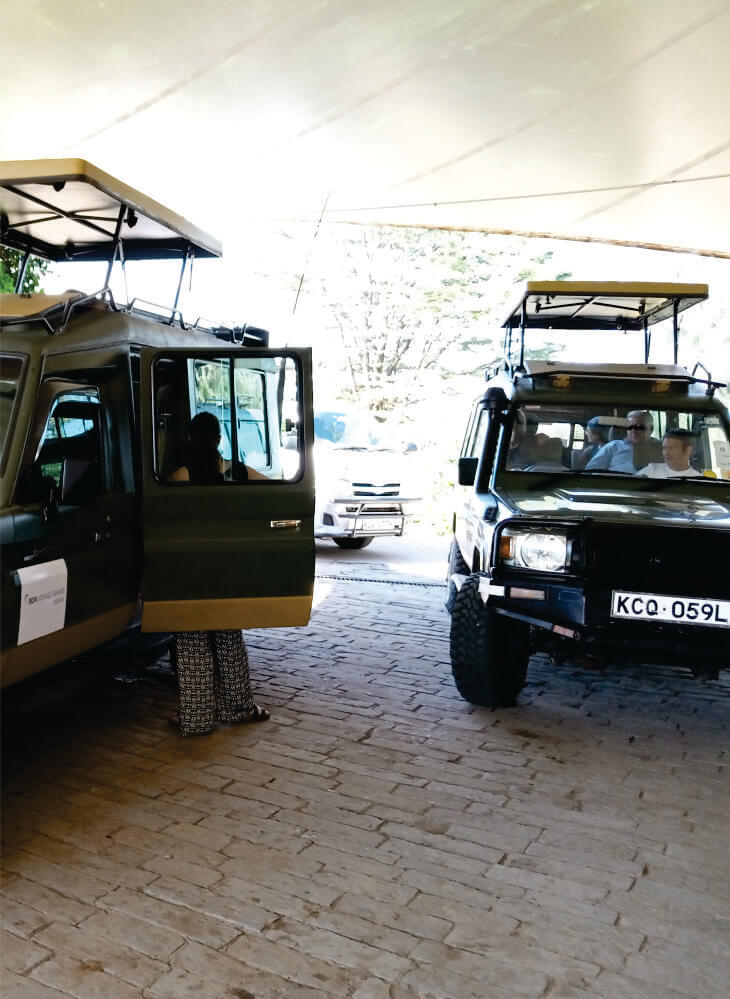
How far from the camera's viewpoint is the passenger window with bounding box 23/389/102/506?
11.6 ft

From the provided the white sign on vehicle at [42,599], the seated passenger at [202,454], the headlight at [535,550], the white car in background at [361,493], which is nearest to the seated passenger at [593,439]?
the headlight at [535,550]

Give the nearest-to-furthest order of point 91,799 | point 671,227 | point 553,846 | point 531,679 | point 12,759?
1. point 553,846
2. point 91,799
3. point 12,759
4. point 531,679
5. point 671,227

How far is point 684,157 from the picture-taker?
7043 mm

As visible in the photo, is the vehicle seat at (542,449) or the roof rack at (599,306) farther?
the roof rack at (599,306)

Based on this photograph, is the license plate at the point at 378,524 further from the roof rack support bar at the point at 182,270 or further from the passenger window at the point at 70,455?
the passenger window at the point at 70,455

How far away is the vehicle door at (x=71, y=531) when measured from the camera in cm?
342

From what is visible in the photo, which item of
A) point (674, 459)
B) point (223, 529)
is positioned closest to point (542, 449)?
point (674, 459)

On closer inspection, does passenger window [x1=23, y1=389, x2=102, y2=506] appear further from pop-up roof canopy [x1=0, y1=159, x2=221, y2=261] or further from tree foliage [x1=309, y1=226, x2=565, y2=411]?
tree foliage [x1=309, y1=226, x2=565, y2=411]

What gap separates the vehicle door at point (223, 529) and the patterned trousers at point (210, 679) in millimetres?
227

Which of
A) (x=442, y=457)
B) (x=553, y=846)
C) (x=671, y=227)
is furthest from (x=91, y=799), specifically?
(x=442, y=457)

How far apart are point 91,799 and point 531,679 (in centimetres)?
307

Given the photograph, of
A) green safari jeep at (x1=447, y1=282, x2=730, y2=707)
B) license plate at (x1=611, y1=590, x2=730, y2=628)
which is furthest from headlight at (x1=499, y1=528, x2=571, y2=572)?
license plate at (x1=611, y1=590, x2=730, y2=628)

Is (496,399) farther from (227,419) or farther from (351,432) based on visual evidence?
(351,432)

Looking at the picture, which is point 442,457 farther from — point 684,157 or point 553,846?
point 553,846
